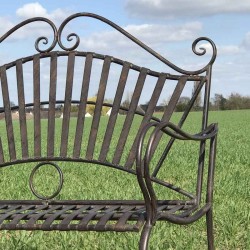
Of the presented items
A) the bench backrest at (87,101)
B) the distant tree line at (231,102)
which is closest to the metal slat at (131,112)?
the bench backrest at (87,101)

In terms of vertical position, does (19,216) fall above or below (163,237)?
above

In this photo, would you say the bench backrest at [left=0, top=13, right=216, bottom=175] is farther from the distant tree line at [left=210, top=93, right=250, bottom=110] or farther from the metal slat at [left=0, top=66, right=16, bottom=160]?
the distant tree line at [left=210, top=93, right=250, bottom=110]

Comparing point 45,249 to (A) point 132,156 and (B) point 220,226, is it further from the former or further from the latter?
(B) point 220,226

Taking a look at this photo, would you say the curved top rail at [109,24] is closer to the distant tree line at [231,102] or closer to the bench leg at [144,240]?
the bench leg at [144,240]

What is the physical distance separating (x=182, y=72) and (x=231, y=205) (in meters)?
1.42

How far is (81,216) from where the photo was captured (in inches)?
110

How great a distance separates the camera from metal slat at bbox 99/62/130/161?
3494 millimetres

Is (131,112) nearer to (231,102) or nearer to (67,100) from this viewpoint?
(67,100)

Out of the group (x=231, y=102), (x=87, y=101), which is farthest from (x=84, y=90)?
(x=231, y=102)

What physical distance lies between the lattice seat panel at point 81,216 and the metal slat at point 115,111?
1.14ft

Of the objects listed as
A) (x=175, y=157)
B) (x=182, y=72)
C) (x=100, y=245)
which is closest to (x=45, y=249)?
(x=100, y=245)

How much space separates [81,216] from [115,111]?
0.83 m

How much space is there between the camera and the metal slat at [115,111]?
3494mm

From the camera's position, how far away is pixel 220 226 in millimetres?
4207
